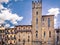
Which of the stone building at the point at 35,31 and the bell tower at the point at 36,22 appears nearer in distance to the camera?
the stone building at the point at 35,31

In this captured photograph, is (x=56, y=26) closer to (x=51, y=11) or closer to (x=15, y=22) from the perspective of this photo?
(x=51, y=11)

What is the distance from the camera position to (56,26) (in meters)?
16.2

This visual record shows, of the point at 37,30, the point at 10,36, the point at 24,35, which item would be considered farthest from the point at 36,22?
the point at 10,36

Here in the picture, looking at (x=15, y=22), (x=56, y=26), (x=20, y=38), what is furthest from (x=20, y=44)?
(x=56, y=26)

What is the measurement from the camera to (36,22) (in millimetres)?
17500

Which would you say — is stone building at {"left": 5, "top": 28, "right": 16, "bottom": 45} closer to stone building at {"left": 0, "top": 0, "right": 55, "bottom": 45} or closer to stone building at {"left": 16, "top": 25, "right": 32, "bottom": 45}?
stone building at {"left": 0, "top": 0, "right": 55, "bottom": 45}

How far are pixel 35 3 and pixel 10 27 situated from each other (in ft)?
7.44

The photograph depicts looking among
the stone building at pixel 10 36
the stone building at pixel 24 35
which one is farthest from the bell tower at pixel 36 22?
the stone building at pixel 10 36

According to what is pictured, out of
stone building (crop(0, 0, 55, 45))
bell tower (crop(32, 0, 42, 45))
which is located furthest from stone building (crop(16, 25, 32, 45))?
bell tower (crop(32, 0, 42, 45))

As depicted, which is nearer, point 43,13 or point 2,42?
point 43,13

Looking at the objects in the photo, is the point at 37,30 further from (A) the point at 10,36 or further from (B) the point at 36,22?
(A) the point at 10,36

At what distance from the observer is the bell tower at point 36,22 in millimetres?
17000

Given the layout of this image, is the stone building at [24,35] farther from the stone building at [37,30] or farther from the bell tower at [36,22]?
the bell tower at [36,22]

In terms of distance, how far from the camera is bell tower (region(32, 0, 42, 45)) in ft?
55.8
